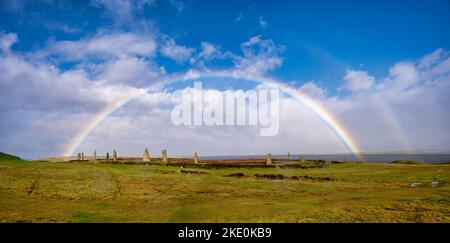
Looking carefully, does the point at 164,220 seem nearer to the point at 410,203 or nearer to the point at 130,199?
the point at 130,199

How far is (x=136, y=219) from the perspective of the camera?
13.5 m

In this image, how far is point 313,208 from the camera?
49.6ft

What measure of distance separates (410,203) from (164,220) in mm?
12171

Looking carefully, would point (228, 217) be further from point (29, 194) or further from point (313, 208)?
point (29, 194)
